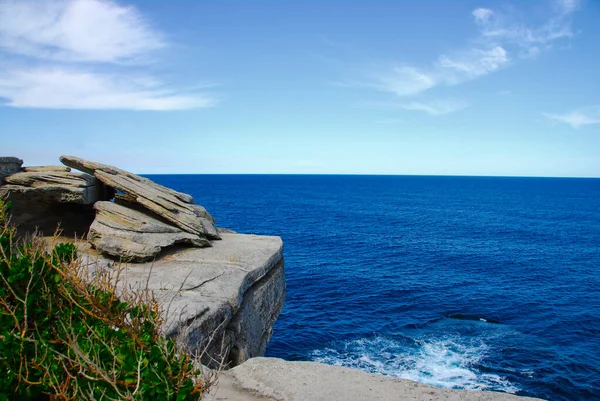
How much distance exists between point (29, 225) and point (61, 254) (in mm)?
16891

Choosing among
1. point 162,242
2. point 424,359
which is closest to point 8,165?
point 162,242

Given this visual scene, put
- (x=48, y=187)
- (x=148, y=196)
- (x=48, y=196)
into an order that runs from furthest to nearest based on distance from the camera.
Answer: (x=148, y=196)
(x=48, y=196)
(x=48, y=187)

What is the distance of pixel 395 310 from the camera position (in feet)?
122

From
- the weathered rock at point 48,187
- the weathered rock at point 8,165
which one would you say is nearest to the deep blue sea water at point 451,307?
the weathered rock at point 48,187

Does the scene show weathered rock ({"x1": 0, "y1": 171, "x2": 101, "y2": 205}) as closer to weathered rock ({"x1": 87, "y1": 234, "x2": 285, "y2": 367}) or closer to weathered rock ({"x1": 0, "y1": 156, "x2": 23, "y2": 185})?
weathered rock ({"x1": 0, "y1": 156, "x2": 23, "y2": 185})

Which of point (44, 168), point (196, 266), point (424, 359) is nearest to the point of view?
point (196, 266)

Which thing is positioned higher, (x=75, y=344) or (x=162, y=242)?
(x=75, y=344)

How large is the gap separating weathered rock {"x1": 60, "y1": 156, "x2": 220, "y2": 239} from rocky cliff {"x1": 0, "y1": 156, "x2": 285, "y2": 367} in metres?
0.05

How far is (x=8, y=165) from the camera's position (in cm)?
2277

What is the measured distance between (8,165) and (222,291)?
14593 millimetres

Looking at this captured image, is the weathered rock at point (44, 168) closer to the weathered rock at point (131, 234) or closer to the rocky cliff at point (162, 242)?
the rocky cliff at point (162, 242)

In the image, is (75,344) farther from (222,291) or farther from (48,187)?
(48,187)

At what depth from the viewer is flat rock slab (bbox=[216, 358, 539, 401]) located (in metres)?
11.5

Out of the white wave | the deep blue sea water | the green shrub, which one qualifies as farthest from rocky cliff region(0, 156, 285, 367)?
the deep blue sea water
